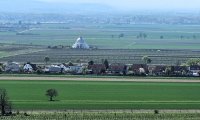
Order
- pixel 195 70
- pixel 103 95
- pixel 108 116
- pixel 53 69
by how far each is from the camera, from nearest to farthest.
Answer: pixel 108 116 < pixel 103 95 < pixel 195 70 < pixel 53 69

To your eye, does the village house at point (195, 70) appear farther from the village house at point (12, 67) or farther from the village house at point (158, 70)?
the village house at point (12, 67)

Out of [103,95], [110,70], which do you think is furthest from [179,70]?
[103,95]

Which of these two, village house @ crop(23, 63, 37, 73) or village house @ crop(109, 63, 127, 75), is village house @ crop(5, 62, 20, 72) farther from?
village house @ crop(109, 63, 127, 75)

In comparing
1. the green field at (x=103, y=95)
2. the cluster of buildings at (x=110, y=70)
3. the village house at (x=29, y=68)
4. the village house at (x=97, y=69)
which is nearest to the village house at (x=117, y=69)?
the cluster of buildings at (x=110, y=70)

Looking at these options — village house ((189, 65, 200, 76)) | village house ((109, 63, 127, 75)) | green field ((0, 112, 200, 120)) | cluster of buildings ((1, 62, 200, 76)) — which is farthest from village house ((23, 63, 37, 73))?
green field ((0, 112, 200, 120))

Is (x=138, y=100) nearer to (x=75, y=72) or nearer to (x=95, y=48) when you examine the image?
(x=75, y=72)

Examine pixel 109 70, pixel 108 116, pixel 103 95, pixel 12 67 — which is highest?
pixel 12 67

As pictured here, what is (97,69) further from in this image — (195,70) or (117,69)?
(195,70)

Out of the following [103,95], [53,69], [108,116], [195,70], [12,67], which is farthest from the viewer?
[12,67]
